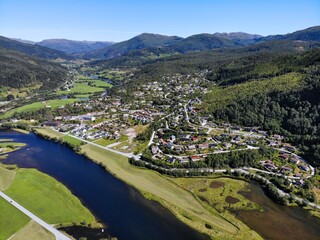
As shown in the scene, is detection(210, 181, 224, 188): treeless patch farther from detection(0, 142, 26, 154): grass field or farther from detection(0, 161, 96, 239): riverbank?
detection(0, 142, 26, 154): grass field

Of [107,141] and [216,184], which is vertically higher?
[216,184]

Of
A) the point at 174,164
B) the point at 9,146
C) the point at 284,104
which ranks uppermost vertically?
the point at 284,104

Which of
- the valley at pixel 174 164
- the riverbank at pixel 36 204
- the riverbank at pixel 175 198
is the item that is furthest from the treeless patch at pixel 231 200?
the riverbank at pixel 36 204

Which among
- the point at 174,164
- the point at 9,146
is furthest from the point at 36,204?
the point at 9,146

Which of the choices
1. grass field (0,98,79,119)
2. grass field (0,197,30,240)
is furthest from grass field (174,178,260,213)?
grass field (0,98,79,119)

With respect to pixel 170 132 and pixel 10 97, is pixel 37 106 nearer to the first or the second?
pixel 10 97

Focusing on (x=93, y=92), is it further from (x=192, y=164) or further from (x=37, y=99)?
(x=192, y=164)
